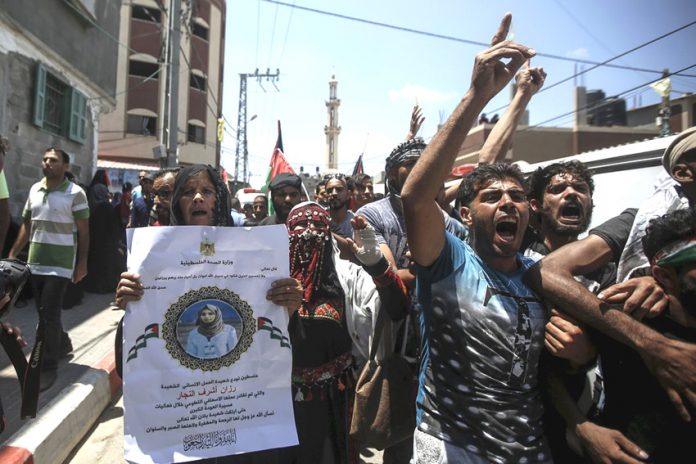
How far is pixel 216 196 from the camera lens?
2115 millimetres

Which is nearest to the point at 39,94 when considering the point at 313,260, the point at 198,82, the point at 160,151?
the point at 160,151

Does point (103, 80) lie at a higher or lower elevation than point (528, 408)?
→ higher

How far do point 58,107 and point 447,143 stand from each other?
28.9ft

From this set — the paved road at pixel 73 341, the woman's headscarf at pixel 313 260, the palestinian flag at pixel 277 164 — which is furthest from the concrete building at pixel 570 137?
the woman's headscarf at pixel 313 260

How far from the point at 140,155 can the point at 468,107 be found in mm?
27904

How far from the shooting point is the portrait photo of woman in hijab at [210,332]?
5.86 feet

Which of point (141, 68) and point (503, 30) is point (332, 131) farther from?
point (503, 30)

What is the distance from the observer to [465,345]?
1.69 meters

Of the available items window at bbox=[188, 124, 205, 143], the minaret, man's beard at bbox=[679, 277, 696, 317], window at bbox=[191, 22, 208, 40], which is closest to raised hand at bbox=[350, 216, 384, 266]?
man's beard at bbox=[679, 277, 696, 317]

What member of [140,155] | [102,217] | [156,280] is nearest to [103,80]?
[102,217]

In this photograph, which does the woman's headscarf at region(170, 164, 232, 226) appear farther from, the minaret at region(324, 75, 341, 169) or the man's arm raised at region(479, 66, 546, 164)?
the minaret at region(324, 75, 341, 169)

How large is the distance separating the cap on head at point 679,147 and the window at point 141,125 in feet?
93.0

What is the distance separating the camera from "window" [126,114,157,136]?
26.5m

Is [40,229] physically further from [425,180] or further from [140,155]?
[140,155]
